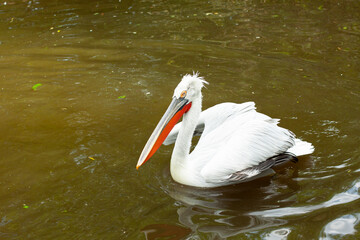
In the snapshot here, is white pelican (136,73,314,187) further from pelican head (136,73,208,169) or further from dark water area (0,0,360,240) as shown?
dark water area (0,0,360,240)

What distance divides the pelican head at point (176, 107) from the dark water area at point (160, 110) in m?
0.42

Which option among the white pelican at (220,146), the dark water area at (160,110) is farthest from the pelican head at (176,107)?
the dark water area at (160,110)

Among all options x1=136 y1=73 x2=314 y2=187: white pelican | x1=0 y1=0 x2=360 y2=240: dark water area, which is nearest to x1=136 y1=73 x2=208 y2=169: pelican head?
x1=136 y1=73 x2=314 y2=187: white pelican

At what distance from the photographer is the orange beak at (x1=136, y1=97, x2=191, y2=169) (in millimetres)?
3830

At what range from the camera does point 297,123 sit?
5039 mm

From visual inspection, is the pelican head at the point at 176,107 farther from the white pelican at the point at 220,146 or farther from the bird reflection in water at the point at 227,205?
the bird reflection in water at the point at 227,205

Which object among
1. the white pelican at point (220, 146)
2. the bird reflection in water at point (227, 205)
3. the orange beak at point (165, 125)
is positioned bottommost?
the bird reflection in water at point (227, 205)

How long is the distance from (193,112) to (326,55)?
3.48 metres

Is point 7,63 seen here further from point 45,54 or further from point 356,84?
point 356,84

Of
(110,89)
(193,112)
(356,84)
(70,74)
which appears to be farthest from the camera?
(70,74)

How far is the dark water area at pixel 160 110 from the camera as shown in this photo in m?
3.56

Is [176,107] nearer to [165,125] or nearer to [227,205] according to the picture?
[165,125]

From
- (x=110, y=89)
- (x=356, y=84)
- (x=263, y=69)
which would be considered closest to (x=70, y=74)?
(x=110, y=89)

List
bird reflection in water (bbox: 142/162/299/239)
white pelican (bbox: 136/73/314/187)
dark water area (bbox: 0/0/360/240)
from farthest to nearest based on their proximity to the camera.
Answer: white pelican (bbox: 136/73/314/187), dark water area (bbox: 0/0/360/240), bird reflection in water (bbox: 142/162/299/239)
